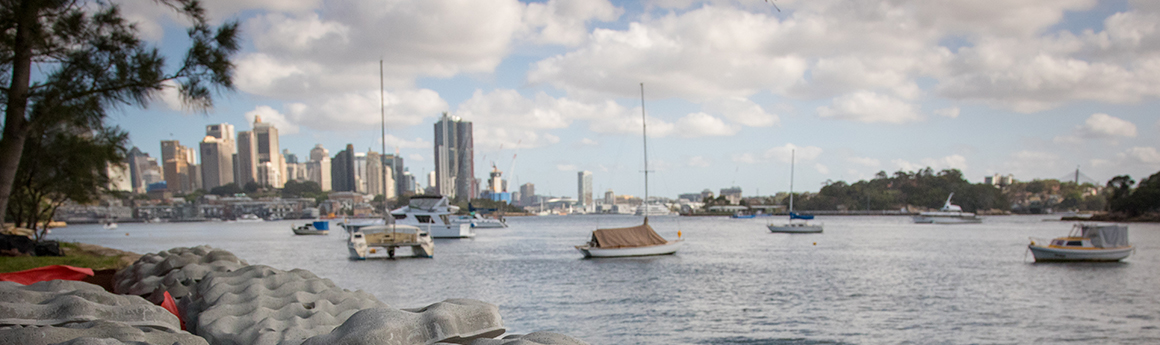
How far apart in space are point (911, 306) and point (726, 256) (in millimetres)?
22564

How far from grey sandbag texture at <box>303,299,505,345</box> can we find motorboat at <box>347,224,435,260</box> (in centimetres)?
3803

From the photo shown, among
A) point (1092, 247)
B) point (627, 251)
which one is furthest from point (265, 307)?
point (1092, 247)

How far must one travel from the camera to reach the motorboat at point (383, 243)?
40.7 metres

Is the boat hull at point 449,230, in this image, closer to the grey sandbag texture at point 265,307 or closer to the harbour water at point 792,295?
the harbour water at point 792,295

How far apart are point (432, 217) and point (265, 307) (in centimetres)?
6658

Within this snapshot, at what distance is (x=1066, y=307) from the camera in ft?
71.8

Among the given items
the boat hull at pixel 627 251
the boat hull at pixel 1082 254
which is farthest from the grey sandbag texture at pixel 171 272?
the boat hull at pixel 1082 254

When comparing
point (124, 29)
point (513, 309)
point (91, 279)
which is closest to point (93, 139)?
point (124, 29)

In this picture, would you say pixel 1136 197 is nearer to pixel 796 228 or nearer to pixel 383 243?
pixel 796 228

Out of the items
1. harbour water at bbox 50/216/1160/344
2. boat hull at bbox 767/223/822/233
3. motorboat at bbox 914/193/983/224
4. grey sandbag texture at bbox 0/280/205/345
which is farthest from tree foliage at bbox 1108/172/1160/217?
grey sandbag texture at bbox 0/280/205/345

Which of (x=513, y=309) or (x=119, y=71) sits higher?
(x=119, y=71)

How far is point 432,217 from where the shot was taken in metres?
70.3

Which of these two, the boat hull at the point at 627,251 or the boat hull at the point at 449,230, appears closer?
the boat hull at the point at 627,251

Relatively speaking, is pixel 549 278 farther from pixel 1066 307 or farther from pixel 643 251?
pixel 1066 307
